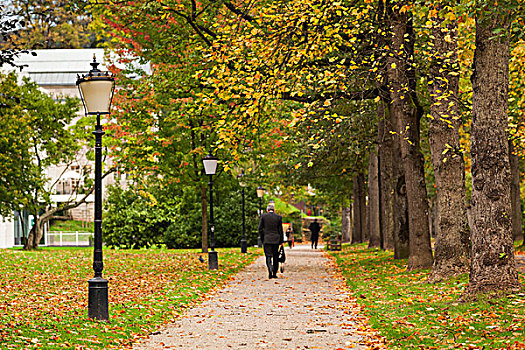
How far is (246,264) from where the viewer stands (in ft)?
83.0

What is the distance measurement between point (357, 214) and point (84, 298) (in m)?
28.6

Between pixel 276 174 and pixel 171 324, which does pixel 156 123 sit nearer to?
pixel 276 174

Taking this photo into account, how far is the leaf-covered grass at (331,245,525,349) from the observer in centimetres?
838

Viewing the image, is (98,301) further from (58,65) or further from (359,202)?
(58,65)

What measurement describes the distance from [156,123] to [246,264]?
7.15 m

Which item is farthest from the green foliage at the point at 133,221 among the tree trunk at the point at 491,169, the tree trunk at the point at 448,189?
the tree trunk at the point at 491,169

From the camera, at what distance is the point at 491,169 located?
1051 cm

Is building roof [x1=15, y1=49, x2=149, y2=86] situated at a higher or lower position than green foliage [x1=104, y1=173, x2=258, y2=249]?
higher

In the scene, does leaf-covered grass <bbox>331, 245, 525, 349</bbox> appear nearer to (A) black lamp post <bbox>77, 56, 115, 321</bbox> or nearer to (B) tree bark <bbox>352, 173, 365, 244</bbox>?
(A) black lamp post <bbox>77, 56, 115, 321</bbox>

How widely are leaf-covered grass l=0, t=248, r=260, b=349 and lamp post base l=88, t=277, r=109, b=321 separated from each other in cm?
18

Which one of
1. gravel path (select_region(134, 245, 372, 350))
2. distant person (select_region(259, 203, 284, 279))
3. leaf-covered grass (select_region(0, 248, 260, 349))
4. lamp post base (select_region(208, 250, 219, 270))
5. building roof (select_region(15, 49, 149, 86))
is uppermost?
building roof (select_region(15, 49, 149, 86))

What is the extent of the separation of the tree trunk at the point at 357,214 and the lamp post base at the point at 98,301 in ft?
94.3

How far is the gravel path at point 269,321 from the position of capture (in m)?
9.06

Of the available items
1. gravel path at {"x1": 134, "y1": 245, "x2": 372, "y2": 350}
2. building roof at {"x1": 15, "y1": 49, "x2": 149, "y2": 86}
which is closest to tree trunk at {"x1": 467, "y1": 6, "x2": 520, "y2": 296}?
gravel path at {"x1": 134, "y1": 245, "x2": 372, "y2": 350}
